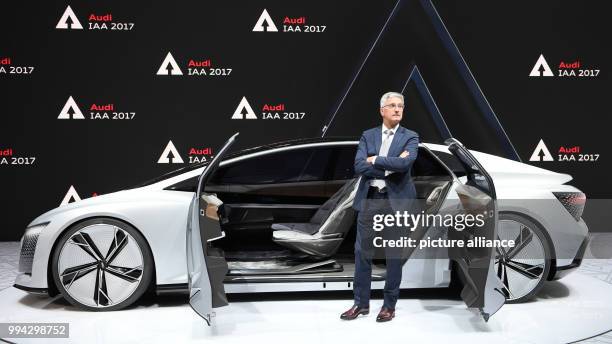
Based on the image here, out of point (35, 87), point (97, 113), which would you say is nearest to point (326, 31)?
point (97, 113)

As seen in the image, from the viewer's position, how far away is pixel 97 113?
661cm

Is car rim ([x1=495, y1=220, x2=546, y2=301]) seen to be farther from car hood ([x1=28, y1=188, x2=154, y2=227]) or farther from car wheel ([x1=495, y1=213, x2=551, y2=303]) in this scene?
car hood ([x1=28, y1=188, x2=154, y2=227])

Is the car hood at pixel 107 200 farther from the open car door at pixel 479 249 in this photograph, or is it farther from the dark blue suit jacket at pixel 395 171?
the open car door at pixel 479 249

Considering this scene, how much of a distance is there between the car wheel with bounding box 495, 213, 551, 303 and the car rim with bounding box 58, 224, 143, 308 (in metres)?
2.41

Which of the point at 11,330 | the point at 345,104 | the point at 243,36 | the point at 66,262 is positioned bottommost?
the point at 11,330

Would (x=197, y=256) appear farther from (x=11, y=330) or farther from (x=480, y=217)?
(x=480, y=217)

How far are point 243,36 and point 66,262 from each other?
3.25 metres

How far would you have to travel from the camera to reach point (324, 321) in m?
4.05

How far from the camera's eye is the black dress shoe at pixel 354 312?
408cm

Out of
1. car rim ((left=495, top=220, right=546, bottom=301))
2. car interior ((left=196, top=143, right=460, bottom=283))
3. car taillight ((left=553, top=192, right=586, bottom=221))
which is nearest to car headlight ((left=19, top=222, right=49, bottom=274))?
car interior ((left=196, top=143, right=460, bottom=283))

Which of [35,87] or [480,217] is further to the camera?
[35,87]

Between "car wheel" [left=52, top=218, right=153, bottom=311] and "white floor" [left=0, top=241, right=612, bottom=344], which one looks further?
"car wheel" [left=52, top=218, right=153, bottom=311]

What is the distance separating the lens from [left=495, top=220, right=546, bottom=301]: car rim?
Result: 437 centimetres

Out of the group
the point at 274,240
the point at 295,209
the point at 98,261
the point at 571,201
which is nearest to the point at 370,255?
the point at 274,240
